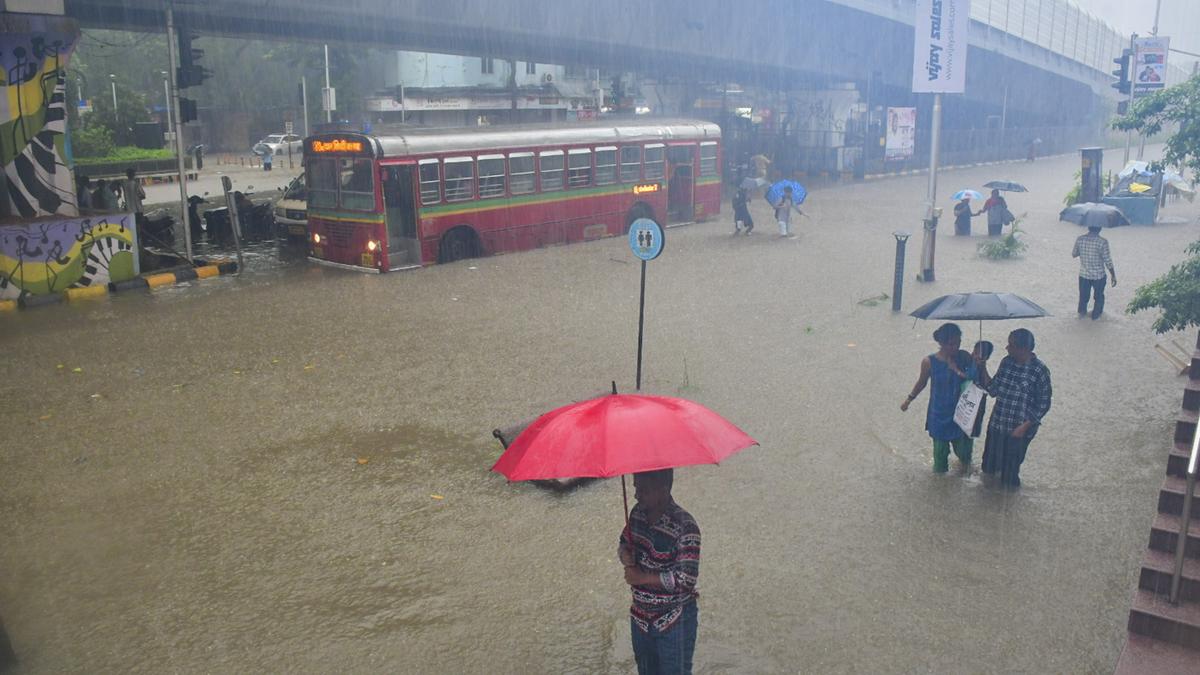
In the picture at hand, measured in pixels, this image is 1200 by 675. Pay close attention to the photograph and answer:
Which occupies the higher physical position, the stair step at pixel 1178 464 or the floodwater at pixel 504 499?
the stair step at pixel 1178 464

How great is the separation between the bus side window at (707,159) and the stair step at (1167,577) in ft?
67.3

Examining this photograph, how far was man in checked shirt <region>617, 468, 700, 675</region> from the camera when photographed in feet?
14.0

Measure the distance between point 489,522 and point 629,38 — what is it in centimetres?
2693

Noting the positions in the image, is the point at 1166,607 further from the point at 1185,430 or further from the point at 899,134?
the point at 899,134

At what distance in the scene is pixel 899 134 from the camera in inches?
1820

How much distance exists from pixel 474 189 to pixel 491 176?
1.62 feet

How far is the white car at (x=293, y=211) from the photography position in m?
22.4

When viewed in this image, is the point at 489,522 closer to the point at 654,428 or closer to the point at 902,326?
the point at 654,428

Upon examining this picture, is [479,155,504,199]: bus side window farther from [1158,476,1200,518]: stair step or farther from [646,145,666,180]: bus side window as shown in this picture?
[1158,476,1200,518]: stair step

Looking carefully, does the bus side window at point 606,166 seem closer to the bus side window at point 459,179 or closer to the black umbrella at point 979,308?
the bus side window at point 459,179

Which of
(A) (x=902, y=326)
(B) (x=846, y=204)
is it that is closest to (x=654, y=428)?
(A) (x=902, y=326)

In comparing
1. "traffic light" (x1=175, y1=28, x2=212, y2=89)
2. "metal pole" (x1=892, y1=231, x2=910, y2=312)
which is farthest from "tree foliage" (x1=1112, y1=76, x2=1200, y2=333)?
"traffic light" (x1=175, y1=28, x2=212, y2=89)

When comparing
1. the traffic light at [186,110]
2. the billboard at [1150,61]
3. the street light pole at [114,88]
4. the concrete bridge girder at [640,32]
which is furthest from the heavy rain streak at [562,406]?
the street light pole at [114,88]

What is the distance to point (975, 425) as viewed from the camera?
7734mm
